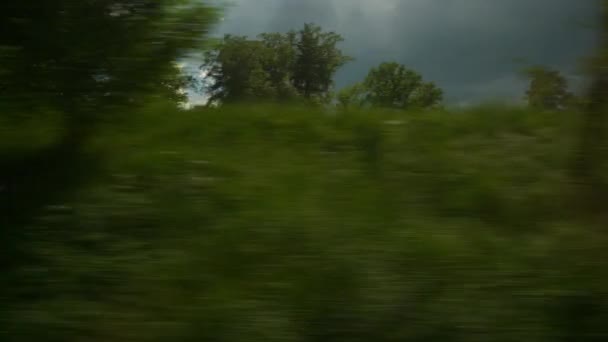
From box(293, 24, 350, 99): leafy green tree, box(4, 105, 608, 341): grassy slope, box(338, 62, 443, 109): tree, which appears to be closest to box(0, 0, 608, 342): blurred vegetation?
box(4, 105, 608, 341): grassy slope

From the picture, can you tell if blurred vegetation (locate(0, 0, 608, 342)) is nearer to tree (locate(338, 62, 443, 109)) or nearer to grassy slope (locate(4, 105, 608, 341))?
grassy slope (locate(4, 105, 608, 341))

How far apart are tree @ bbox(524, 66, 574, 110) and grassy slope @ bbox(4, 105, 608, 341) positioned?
17 cm

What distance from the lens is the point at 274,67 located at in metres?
9.48

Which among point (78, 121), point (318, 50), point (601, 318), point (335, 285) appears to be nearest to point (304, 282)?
point (335, 285)

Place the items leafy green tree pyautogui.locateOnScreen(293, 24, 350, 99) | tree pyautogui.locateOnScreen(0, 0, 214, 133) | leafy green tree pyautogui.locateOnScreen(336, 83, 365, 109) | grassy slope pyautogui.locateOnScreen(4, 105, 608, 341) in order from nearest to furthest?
grassy slope pyautogui.locateOnScreen(4, 105, 608, 341) < tree pyautogui.locateOnScreen(0, 0, 214, 133) < leafy green tree pyautogui.locateOnScreen(336, 83, 365, 109) < leafy green tree pyautogui.locateOnScreen(293, 24, 350, 99)

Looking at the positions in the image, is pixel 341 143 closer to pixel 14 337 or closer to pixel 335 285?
pixel 335 285

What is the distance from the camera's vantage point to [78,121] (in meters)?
5.18

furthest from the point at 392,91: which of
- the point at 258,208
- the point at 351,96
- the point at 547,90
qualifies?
the point at 258,208

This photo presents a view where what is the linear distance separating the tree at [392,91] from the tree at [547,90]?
103cm

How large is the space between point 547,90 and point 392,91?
2.67m

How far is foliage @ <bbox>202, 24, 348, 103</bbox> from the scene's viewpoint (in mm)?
7699

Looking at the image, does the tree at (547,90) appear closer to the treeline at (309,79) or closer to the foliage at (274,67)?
the treeline at (309,79)

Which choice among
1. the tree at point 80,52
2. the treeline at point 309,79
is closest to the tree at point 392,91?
the treeline at point 309,79

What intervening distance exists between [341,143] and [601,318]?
101 inches
